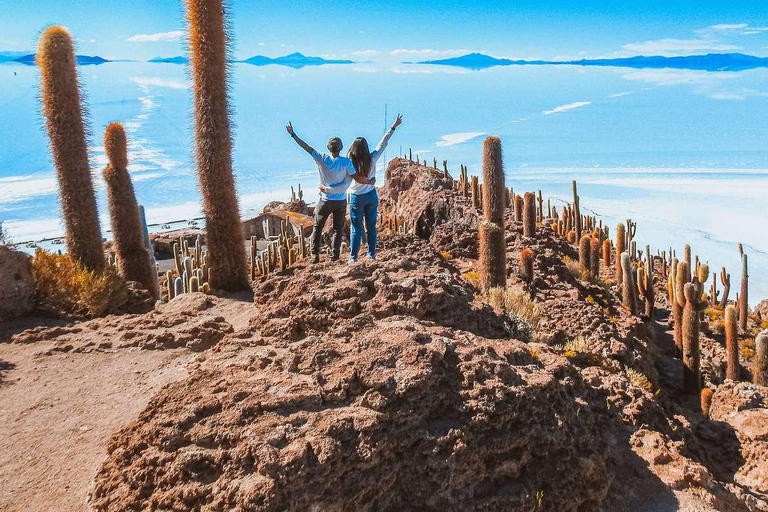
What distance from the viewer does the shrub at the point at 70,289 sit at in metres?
8.17

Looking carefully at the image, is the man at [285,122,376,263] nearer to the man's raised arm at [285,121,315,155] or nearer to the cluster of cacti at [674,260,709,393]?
the man's raised arm at [285,121,315,155]

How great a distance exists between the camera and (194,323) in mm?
6582

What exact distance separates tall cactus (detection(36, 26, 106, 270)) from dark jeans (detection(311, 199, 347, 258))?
11.4ft

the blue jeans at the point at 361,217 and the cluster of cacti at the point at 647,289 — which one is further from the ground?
the blue jeans at the point at 361,217

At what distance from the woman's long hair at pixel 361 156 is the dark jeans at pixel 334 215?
556mm

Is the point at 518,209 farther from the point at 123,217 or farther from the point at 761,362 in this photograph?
the point at 123,217

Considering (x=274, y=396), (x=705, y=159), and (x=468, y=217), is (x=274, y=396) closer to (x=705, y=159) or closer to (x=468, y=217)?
(x=468, y=217)

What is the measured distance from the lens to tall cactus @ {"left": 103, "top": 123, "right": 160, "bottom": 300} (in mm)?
10164

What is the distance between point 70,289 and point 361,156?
3877 mm

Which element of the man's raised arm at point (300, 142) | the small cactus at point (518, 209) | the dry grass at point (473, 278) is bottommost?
the dry grass at point (473, 278)

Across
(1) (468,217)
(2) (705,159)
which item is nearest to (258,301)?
(1) (468,217)

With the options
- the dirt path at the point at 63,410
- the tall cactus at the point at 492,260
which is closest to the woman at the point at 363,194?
the dirt path at the point at 63,410

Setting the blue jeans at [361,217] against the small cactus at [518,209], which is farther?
the small cactus at [518,209]

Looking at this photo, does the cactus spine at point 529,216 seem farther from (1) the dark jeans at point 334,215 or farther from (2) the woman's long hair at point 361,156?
(2) the woman's long hair at point 361,156
